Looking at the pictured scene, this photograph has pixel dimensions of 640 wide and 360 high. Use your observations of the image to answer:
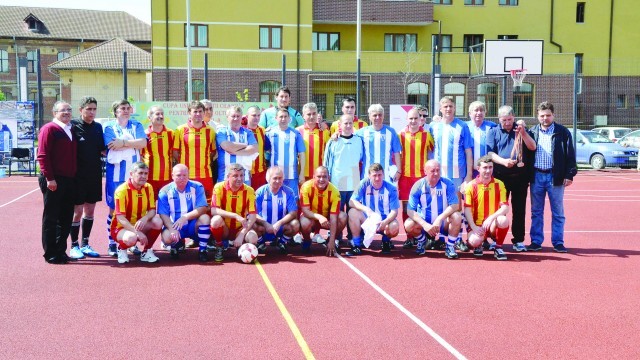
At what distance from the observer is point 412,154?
928 cm

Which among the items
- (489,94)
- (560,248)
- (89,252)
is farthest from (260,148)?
(489,94)

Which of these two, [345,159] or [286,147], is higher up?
[286,147]

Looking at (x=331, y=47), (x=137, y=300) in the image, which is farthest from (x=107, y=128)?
(x=331, y=47)

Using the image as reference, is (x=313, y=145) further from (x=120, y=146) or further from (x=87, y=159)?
(x=87, y=159)

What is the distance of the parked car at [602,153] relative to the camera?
2455cm

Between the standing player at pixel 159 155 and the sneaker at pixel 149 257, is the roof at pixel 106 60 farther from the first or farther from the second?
the sneaker at pixel 149 257

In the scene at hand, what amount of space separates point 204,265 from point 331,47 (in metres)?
32.6

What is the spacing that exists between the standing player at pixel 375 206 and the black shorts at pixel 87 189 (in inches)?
128

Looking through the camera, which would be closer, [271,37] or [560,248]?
[560,248]

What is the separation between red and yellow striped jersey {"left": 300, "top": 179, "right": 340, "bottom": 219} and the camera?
29.0 ft

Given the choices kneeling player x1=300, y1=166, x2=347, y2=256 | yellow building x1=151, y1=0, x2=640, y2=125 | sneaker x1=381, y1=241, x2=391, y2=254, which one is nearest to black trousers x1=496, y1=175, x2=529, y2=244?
sneaker x1=381, y1=241, x2=391, y2=254

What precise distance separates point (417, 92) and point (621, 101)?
12727 mm

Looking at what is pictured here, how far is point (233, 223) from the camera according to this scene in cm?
859

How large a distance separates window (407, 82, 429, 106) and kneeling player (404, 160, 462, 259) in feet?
90.9
